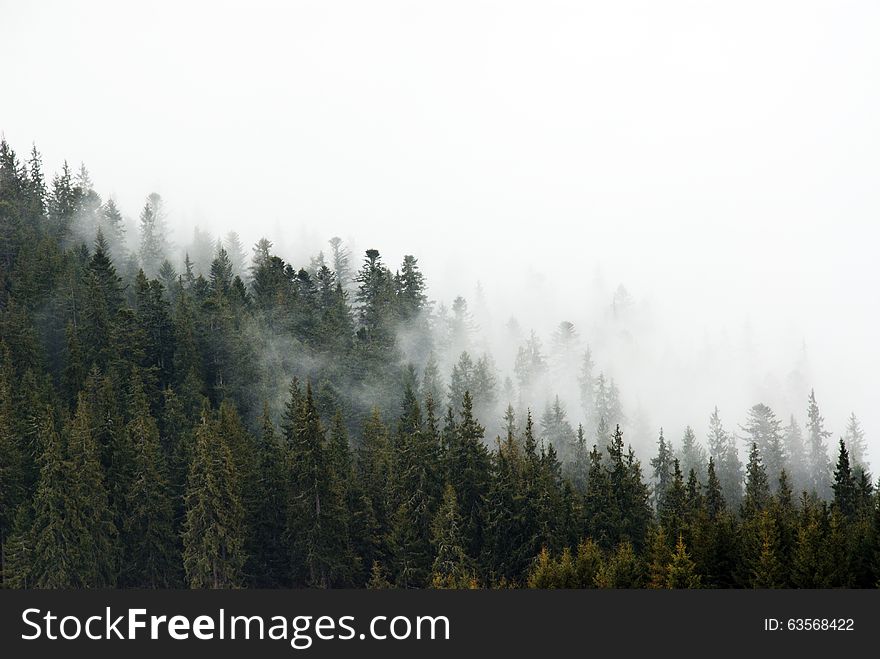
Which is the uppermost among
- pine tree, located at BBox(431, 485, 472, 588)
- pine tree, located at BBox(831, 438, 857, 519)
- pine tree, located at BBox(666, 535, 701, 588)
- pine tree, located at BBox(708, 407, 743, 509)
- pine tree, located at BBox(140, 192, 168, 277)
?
pine tree, located at BBox(140, 192, 168, 277)

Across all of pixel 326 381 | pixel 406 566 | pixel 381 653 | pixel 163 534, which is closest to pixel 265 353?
pixel 326 381

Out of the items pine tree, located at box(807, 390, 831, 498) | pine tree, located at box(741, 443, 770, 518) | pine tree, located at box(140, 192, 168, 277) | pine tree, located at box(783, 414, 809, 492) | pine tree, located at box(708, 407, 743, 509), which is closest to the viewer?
pine tree, located at box(741, 443, 770, 518)

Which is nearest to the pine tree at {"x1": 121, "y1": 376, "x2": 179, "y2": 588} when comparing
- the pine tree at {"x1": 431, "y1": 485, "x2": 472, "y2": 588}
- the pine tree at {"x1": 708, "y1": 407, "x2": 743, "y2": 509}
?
the pine tree at {"x1": 431, "y1": 485, "x2": 472, "y2": 588}

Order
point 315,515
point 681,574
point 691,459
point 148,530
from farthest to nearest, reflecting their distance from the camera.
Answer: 1. point 691,459
2. point 148,530
3. point 315,515
4. point 681,574

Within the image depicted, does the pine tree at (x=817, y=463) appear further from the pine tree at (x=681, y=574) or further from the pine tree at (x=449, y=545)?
the pine tree at (x=681, y=574)

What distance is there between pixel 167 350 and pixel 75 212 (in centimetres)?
5367

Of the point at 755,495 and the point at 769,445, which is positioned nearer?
the point at 755,495

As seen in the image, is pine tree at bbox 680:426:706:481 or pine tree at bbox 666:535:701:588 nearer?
pine tree at bbox 666:535:701:588

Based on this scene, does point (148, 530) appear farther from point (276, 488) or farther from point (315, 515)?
point (315, 515)

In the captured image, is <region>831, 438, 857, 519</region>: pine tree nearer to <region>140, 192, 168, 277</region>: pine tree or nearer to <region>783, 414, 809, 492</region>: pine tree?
<region>783, 414, 809, 492</region>: pine tree

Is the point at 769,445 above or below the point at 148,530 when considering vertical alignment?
above

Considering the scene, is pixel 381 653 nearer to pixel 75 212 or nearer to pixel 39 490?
pixel 39 490

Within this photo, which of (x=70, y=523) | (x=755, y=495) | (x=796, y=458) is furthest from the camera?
(x=796, y=458)

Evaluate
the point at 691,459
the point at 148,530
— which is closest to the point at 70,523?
the point at 148,530
